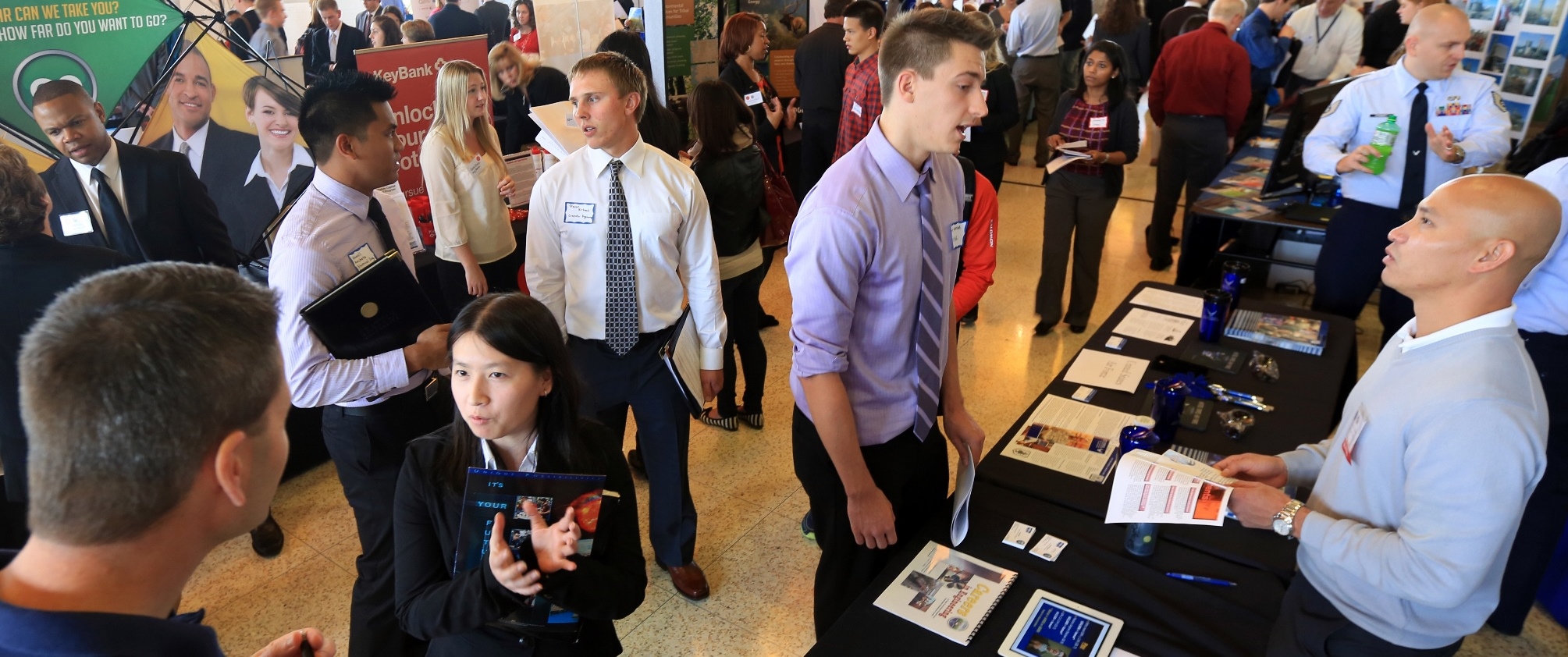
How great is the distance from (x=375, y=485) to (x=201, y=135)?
7.13 ft

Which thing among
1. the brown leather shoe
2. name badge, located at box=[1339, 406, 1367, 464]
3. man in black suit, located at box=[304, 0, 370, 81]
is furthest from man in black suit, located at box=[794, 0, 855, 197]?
name badge, located at box=[1339, 406, 1367, 464]

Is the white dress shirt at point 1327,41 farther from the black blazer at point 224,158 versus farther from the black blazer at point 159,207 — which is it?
the black blazer at point 159,207

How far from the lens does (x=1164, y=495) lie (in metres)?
1.59

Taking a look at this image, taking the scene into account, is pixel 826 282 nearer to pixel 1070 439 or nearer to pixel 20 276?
pixel 1070 439

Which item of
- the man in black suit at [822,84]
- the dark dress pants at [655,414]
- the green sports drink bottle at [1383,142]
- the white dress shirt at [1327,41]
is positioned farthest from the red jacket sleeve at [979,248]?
the white dress shirt at [1327,41]

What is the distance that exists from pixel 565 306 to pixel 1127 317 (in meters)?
1.92

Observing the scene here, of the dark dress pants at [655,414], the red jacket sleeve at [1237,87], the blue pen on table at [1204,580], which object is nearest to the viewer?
the blue pen on table at [1204,580]

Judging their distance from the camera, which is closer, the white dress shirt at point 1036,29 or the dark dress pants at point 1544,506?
the dark dress pants at point 1544,506

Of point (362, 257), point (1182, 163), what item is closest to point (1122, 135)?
point (1182, 163)

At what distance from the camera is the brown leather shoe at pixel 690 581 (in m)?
2.83

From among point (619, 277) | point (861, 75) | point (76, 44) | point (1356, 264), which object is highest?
point (76, 44)

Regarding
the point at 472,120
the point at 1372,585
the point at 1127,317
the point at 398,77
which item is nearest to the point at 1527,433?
the point at 1372,585

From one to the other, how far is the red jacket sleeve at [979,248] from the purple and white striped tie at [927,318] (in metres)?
1.16

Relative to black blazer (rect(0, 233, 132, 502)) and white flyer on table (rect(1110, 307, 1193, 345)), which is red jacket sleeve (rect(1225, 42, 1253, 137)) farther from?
black blazer (rect(0, 233, 132, 502))
